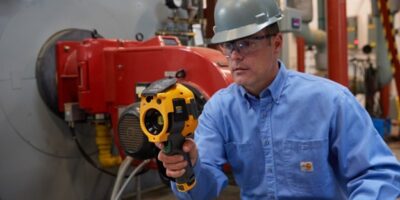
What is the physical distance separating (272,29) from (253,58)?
10cm

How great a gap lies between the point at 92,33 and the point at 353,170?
178cm

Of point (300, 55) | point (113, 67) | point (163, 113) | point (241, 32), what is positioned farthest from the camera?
point (300, 55)

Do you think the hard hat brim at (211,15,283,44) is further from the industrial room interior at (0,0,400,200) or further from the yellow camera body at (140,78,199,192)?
the industrial room interior at (0,0,400,200)

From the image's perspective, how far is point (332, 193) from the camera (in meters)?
1.20

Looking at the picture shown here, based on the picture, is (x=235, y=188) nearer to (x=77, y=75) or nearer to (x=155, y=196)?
(x=155, y=196)

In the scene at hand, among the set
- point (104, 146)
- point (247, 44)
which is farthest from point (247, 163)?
point (104, 146)

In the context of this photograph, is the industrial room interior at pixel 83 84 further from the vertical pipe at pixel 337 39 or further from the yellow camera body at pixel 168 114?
the yellow camera body at pixel 168 114

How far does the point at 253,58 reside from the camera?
121cm

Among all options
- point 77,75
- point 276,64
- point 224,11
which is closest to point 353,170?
point 276,64

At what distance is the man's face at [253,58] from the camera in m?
1.21

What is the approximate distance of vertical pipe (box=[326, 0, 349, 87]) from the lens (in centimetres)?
277

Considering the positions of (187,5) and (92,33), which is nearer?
(92,33)

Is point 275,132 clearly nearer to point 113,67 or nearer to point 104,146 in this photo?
point 113,67

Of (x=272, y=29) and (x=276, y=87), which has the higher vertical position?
(x=272, y=29)
